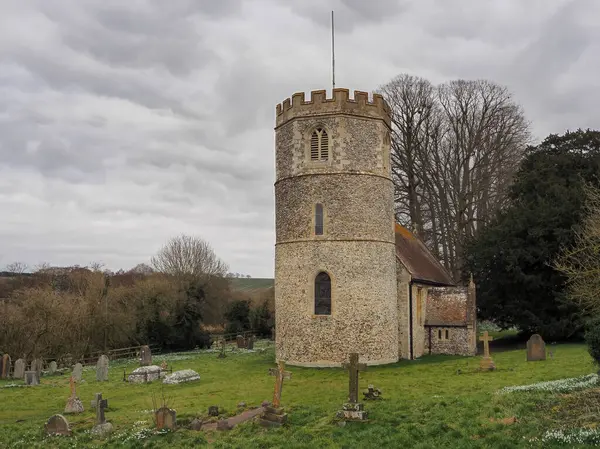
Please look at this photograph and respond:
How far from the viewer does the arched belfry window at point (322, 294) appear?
2022 centimetres

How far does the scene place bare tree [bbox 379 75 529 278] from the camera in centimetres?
3500

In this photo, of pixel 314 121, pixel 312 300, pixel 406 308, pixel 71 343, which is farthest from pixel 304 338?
pixel 71 343

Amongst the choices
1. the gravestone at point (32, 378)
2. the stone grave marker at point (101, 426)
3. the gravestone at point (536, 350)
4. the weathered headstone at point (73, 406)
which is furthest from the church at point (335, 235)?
the stone grave marker at point (101, 426)

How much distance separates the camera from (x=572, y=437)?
8.24 meters

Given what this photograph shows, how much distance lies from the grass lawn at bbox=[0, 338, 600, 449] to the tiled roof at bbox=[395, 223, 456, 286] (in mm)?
4112

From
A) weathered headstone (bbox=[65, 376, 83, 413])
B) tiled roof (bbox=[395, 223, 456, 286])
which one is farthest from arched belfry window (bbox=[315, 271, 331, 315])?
weathered headstone (bbox=[65, 376, 83, 413])

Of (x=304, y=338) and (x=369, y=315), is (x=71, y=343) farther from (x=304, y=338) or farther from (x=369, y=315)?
(x=369, y=315)

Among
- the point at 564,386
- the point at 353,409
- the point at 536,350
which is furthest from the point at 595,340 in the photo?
the point at 536,350

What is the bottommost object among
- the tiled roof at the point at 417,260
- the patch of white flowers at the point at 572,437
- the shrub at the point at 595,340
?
the patch of white flowers at the point at 572,437

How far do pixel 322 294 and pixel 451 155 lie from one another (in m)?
19.7

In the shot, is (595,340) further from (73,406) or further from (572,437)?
(73,406)

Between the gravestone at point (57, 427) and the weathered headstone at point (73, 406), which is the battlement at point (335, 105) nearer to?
the weathered headstone at point (73, 406)

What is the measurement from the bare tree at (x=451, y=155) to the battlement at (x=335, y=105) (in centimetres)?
1408

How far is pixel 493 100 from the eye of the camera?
35.6m
